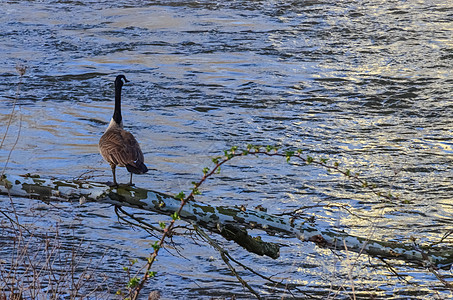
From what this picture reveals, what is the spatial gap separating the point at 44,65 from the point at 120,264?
9444mm

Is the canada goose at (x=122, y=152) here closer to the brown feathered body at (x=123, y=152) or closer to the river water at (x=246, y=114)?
the brown feathered body at (x=123, y=152)

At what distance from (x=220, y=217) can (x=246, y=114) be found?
8907 millimetres

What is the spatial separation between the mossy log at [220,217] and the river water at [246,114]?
0.78 ft

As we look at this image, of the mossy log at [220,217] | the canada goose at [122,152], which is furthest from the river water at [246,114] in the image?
the canada goose at [122,152]

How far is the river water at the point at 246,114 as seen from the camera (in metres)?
8.46

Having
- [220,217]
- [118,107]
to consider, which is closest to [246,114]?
[118,107]

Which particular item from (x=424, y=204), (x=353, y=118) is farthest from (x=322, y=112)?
(x=424, y=204)

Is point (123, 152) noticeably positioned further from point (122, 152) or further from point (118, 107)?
point (118, 107)

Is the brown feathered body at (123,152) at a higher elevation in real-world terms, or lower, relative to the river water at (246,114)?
higher

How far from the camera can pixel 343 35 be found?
19062mm

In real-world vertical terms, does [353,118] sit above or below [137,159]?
below

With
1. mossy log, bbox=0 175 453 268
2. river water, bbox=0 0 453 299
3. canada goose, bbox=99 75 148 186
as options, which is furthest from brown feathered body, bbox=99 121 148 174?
mossy log, bbox=0 175 453 268

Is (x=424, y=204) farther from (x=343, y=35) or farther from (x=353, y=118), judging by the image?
(x=343, y=35)

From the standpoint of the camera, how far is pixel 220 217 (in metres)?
5.07
